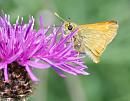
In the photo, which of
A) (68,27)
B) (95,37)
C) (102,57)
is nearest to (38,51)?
(68,27)

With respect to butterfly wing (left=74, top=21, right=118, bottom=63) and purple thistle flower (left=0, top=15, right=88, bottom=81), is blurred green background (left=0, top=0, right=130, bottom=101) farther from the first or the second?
purple thistle flower (left=0, top=15, right=88, bottom=81)

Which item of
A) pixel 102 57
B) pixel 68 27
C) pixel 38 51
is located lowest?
pixel 102 57

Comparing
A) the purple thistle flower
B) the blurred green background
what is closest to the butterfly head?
the purple thistle flower

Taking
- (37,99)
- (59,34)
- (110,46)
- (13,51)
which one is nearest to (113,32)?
(59,34)

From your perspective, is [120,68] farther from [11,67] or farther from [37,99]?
[11,67]

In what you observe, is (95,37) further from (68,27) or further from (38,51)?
(38,51)

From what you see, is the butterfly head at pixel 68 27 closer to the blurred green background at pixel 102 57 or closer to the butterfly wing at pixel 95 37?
the butterfly wing at pixel 95 37
